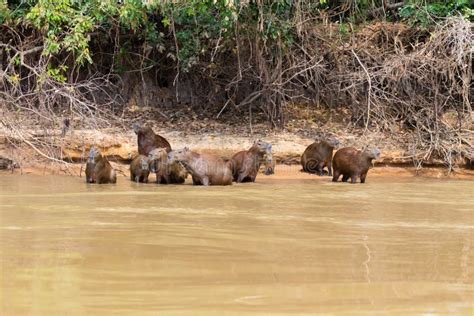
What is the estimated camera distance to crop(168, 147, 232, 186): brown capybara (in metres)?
11.9

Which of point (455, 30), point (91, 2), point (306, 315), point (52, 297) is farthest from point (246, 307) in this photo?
point (455, 30)

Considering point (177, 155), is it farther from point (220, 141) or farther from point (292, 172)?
point (220, 141)

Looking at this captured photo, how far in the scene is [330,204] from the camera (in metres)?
9.41

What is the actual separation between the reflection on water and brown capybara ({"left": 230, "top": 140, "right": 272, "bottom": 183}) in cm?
261

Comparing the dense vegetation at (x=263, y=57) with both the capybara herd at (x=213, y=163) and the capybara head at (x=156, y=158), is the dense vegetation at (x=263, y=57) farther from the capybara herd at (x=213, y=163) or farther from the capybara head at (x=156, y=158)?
the capybara head at (x=156, y=158)

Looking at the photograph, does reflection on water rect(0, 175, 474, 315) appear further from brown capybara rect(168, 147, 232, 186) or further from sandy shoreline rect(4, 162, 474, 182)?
sandy shoreline rect(4, 162, 474, 182)

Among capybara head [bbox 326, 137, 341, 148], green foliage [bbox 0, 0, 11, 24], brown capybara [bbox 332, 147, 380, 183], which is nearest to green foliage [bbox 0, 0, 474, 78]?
green foliage [bbox 0, 0, 11, 24]

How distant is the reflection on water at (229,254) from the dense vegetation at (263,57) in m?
5.19

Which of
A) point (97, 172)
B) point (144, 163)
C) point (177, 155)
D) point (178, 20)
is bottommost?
point (97, 172)

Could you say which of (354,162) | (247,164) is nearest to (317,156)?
(354,162)

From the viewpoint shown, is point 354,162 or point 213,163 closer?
point 213,163

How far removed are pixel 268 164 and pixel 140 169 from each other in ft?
7.29

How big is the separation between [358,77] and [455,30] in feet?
6.11

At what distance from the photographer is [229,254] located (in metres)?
5.75
